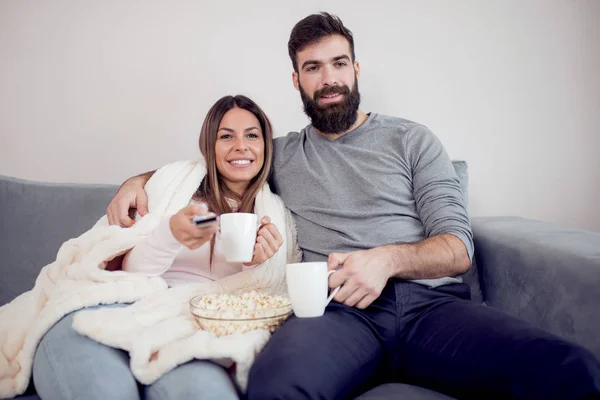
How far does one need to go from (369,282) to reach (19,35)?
71.3 inches

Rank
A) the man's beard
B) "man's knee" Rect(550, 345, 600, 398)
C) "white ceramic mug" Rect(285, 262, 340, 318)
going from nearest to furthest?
1. "man's knee" Rect(550, 345, 600, 398)
2. "white ceramic mug" Rect(285, 262, 340, 318)
3. the man's beard

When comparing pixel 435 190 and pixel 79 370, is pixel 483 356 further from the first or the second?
pixel 79 370

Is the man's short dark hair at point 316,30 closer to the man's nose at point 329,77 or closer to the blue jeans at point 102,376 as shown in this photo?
the man's nose at point 329,77

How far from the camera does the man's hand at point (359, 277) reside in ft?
3.96

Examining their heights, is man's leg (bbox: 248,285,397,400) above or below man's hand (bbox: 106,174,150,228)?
below

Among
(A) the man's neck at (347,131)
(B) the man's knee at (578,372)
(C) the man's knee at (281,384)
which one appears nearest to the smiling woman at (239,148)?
(A) the man's neck at (347,131)

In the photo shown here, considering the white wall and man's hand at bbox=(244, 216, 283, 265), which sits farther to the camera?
the white wall

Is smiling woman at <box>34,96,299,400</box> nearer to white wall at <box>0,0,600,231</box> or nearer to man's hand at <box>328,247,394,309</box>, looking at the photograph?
man's hand at <box>328,247,394,309</box>

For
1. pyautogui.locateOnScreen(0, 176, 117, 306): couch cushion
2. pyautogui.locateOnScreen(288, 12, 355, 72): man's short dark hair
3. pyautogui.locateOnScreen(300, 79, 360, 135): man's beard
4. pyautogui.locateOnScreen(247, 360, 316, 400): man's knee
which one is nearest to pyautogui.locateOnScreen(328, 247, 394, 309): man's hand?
pyautogui.locateOnScreen(247, 360, 316, 400): man's knee

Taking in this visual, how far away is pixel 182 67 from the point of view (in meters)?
2.04

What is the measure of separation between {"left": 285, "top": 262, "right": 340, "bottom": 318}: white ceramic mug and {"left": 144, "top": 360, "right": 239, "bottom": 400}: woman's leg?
22cm

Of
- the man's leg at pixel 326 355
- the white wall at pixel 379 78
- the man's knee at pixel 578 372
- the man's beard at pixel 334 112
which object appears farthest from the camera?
the white wall at pixel 379 78

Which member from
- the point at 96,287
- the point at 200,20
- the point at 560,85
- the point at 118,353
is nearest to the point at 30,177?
the point at 200,20

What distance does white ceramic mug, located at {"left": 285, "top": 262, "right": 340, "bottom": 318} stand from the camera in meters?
1.09
